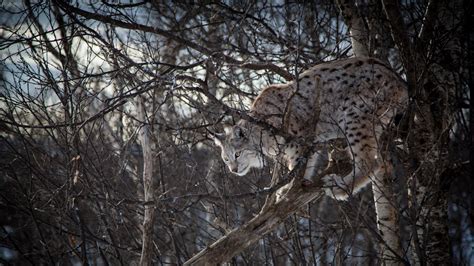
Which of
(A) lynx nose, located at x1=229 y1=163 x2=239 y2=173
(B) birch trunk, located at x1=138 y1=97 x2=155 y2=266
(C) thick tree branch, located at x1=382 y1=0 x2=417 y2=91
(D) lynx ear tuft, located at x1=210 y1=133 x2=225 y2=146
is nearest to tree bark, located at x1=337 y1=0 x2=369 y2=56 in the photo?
(C) thick tree branch, located at x1=382 y1=0 x2=417 y2=91

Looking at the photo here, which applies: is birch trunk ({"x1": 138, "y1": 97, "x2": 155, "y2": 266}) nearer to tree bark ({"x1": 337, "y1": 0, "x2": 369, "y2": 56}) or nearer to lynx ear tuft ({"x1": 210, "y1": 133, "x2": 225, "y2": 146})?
lynx ear tuft ({"x1": 210, "y1": 133, "x2": 225, "y2": 146})

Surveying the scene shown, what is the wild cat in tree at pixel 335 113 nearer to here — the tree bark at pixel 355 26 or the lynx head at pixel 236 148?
the lynx head at pixel 236 148

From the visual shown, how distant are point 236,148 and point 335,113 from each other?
133 centimetres

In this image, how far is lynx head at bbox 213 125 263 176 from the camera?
20.9ft

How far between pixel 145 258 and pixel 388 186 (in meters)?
2.46

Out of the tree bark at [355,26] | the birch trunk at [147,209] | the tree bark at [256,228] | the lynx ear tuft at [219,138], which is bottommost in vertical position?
the tree bark at [256,228]

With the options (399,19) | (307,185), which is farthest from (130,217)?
(399,19)

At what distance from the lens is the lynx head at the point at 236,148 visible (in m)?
6.37

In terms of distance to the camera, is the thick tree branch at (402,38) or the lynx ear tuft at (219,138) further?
the lynx ear tuft at (219,138)

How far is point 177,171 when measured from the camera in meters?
8.61

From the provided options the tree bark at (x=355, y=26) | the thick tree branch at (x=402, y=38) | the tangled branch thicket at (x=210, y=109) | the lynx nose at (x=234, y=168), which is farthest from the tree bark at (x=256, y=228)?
the tree bark at (x=355, y=26)

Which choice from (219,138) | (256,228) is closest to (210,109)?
(219,138)

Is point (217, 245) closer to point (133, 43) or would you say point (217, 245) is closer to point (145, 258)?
point (145, 258)

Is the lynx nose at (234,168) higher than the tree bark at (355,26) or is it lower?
lower
